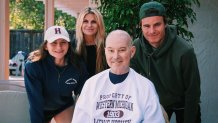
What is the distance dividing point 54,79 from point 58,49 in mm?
249

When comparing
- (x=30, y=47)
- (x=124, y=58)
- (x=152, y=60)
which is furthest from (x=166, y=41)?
(x=30, y=47)

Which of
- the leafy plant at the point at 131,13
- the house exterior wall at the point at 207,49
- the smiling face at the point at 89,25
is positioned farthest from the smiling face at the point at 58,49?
the house exterior wall at the point at 207,49

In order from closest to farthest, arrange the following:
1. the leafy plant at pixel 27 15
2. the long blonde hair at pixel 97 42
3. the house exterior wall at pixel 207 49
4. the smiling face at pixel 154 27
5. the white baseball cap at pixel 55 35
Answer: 1. the smiling face at pixel 154 27
2. the white baseball cap at pixel 55 35
3. the long blonde hair at pixel 97 42
4. the house exterior wall at pixel 207 49
5. the leafy plant at pixel 27 15

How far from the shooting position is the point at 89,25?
146 inches

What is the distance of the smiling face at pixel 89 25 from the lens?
3.71 m

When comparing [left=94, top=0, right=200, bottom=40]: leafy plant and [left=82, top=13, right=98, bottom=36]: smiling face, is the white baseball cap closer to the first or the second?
[left=82, top=13, right=98, bottom=36]: smiling face

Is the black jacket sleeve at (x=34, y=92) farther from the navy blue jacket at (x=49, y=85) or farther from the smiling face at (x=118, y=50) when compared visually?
the smiling face at (x=118, y=50)

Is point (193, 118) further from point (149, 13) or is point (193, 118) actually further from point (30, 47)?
point (30, 47)

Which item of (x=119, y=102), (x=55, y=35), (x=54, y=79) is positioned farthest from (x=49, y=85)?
(x=119, y=102)

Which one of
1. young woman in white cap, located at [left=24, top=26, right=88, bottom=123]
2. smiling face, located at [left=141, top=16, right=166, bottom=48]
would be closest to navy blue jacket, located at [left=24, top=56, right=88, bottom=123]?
young woman in white cap, located at [left=24, top=26, right=88, bottom=123]

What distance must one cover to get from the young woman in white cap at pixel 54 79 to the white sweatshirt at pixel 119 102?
76cm

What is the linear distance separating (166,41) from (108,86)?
0.69 metres

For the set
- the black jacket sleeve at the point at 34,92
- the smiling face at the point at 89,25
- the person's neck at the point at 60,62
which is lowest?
the black jacket sleeve at the point at 34,92

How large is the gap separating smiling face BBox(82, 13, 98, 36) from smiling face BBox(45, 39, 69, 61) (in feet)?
0.93
